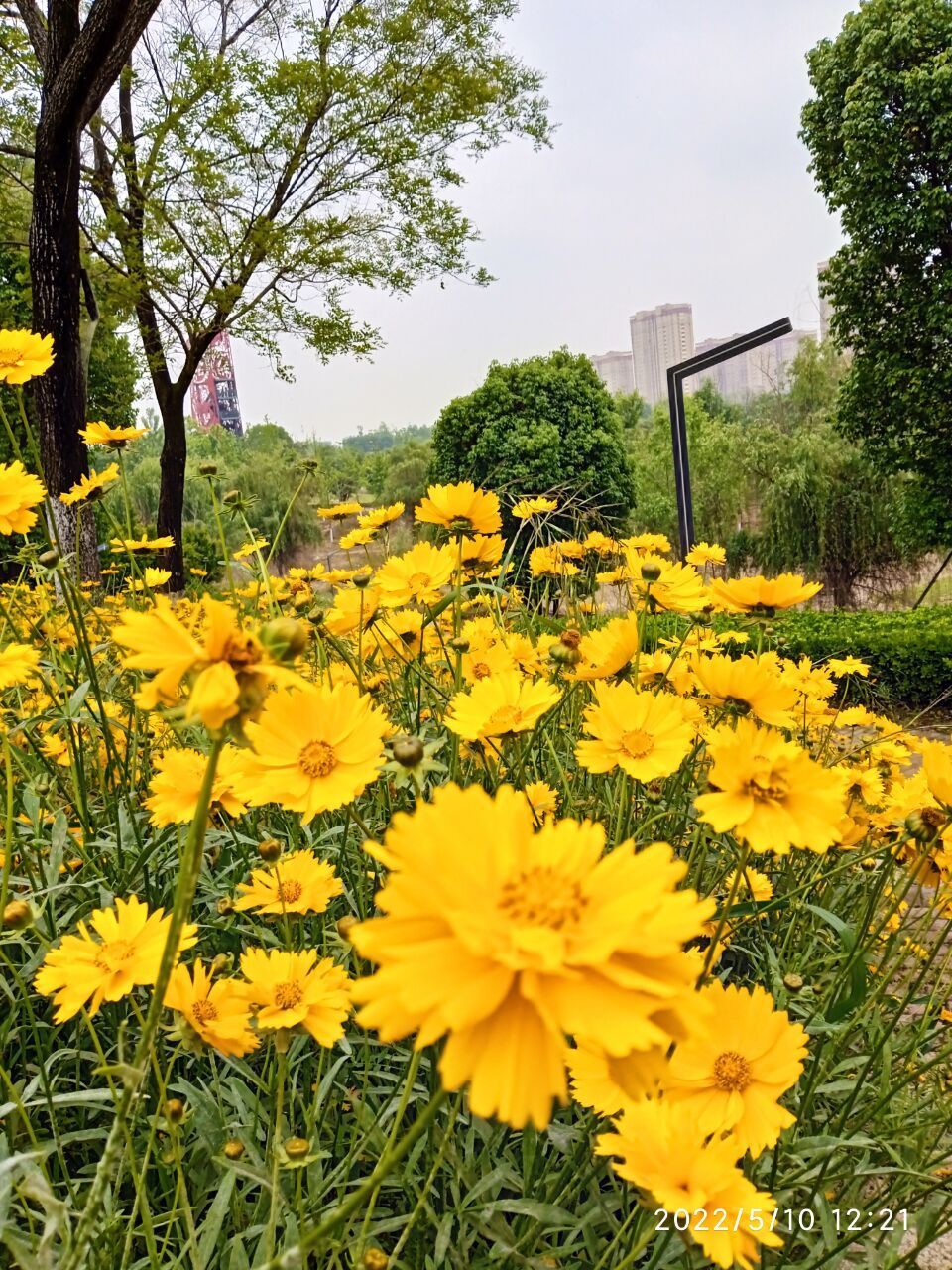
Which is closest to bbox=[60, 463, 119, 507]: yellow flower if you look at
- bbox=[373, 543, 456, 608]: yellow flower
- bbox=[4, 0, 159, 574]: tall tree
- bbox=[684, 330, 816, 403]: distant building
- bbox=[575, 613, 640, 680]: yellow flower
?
bbox=[373, 543, 456, 608]: yellow flower

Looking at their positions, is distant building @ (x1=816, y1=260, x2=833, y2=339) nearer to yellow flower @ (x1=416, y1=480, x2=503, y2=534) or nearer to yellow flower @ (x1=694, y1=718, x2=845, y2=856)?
yellow flower @ (x1=416, y1=480, x2=503, y2=534)

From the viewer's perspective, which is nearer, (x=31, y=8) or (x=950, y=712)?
(x=950, y=712)

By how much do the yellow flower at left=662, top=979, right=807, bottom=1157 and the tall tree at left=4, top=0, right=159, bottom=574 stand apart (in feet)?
15.0

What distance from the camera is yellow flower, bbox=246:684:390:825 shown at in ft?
1.82

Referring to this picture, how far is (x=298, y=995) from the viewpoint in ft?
2.01

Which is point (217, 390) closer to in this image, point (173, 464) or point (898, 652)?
point (173, 464)

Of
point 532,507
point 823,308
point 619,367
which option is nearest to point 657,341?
point 619,367

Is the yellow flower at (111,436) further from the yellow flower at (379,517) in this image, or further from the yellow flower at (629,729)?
the yellow flower at (629,729)

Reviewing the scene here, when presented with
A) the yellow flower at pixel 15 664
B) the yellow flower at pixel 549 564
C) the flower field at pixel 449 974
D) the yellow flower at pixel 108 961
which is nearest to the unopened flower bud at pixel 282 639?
the flower field at pixel 449 974

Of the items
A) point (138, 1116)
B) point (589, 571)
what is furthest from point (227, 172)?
point (138, 1116)

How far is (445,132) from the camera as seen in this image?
26.6ft

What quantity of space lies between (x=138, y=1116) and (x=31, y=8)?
832 cm

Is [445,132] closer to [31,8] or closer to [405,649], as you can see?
[31,8]

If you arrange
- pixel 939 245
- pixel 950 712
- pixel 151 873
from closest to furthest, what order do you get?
pixel 151 873
pixel 950 712
pixel 939 245
